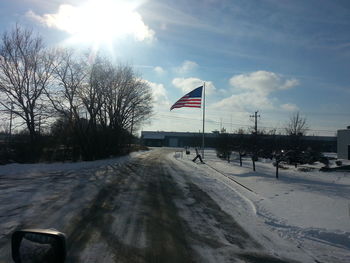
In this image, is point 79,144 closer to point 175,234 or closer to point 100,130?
point 100,130

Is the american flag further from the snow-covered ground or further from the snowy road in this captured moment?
the snowy road

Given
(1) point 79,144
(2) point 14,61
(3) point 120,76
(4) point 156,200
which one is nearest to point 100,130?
(1) point 79,144

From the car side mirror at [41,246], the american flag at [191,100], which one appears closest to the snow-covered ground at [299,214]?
the car side mirror at [41,246]

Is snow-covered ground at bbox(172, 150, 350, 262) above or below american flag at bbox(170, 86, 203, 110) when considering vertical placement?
below

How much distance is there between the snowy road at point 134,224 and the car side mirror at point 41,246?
2534mm

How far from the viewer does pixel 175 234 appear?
5.95 meters

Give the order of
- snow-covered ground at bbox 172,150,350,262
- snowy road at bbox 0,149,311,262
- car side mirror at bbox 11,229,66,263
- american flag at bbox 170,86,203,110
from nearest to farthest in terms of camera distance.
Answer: car side mirror at bbox 11,229,66,263 < snowy road at bbox 0,149,311,262 < snow-covered ground at bbox 172,150,350,262 < american flag at bbox 170,86,203,110

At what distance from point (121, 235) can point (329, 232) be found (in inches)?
189

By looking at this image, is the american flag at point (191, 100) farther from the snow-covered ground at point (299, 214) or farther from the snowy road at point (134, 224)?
the snowy road at point (134, 224)

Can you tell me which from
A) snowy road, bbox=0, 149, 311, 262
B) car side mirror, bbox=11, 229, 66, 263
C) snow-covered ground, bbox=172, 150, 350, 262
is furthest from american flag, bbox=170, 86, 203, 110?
car side mirror, bbox=11, 229, 66, 263

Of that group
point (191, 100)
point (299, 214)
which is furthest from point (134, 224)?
point (191, 100)

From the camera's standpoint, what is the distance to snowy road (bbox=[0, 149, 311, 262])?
4828 mm

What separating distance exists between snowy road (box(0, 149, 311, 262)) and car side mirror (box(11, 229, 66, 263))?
8.31 feet

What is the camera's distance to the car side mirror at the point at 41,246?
2092mm
